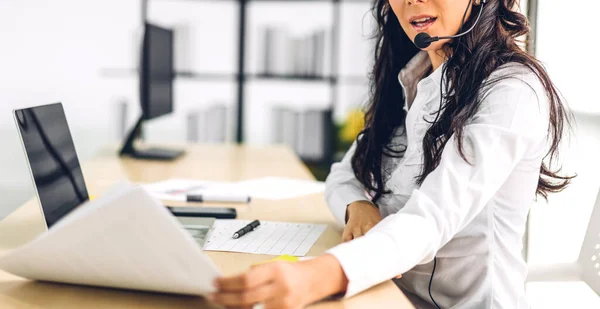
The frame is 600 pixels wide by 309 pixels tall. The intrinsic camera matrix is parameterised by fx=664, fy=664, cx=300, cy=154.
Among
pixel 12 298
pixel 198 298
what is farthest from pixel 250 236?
pixel 12 298

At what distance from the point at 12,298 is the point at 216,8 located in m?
2.78

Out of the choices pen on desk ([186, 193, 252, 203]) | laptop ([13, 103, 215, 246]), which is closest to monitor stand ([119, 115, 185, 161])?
pen on desk ([186, 193, 252, 203])

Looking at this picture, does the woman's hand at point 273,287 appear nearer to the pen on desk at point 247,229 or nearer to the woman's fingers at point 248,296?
the woman's fingers at point 248,296

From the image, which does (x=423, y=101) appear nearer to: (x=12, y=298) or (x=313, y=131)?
(x=12, y=298)

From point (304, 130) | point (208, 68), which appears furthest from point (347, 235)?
point (208, 68)

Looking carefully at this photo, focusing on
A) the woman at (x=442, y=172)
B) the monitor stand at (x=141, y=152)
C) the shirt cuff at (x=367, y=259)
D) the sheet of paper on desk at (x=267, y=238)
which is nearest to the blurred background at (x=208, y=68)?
the monitor stand at (x=141, y=152)

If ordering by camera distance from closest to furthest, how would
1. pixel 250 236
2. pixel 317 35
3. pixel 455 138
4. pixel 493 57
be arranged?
pixel 455 138 → pixel 493 57 → pixel 250 236 → pixel 317 35

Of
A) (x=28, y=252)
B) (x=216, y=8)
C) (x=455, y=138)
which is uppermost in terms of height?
(x=216, y=8)

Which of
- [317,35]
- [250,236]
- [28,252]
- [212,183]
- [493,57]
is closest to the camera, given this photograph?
[28,252]

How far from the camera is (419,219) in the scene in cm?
99

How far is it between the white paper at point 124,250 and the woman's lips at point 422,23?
2.29 ft

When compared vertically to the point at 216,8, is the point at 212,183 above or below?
below

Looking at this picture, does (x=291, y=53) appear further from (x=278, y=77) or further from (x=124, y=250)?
(x=124, y=250)

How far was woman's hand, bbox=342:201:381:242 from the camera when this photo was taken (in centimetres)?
126
